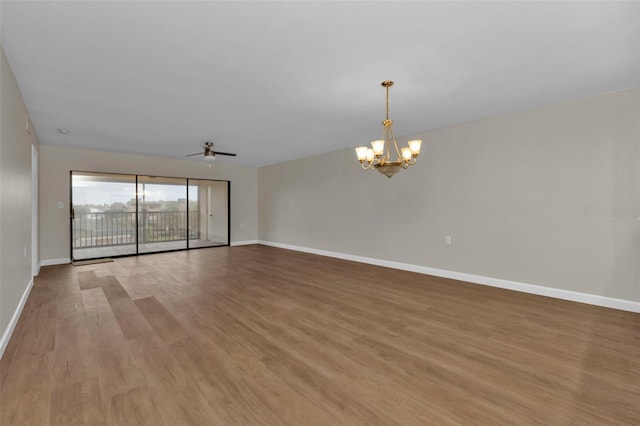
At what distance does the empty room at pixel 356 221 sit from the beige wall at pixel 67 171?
0.16 feet

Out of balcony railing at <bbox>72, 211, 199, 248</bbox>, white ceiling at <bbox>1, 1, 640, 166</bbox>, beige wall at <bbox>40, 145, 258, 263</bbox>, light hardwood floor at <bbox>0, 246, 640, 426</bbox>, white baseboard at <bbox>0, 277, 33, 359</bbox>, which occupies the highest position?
white ceiling at <bbox>1, 1, 640, 166</bbox>

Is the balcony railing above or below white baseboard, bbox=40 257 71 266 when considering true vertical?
above

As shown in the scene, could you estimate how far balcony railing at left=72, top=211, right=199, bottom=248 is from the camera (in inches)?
265

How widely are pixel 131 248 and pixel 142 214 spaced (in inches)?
44.7

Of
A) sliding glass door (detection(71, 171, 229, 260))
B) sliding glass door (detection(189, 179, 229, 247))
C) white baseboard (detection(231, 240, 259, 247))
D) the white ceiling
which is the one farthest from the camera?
white baseboard (detection(231, 240, 259, 247))

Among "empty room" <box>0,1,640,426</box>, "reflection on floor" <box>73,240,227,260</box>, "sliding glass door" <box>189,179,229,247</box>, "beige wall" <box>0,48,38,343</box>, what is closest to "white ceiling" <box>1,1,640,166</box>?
"empty room" <box>0,1,640,426</box>

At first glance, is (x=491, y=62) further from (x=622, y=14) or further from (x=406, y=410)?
(x=406, y=410)

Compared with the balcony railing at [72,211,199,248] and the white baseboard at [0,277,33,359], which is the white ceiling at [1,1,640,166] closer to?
the white baseboard at [0,277,33,359]

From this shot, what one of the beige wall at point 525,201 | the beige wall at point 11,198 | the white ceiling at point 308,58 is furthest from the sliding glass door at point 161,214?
the beige wall at point 525,201

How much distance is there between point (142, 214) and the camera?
23.4 feet

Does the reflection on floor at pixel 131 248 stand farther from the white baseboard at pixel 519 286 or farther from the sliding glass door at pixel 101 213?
the white baseboard at pixel 519 286

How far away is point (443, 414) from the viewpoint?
158 cm

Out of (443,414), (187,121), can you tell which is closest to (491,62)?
(443,414)

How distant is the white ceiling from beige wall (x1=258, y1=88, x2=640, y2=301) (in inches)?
15.3
